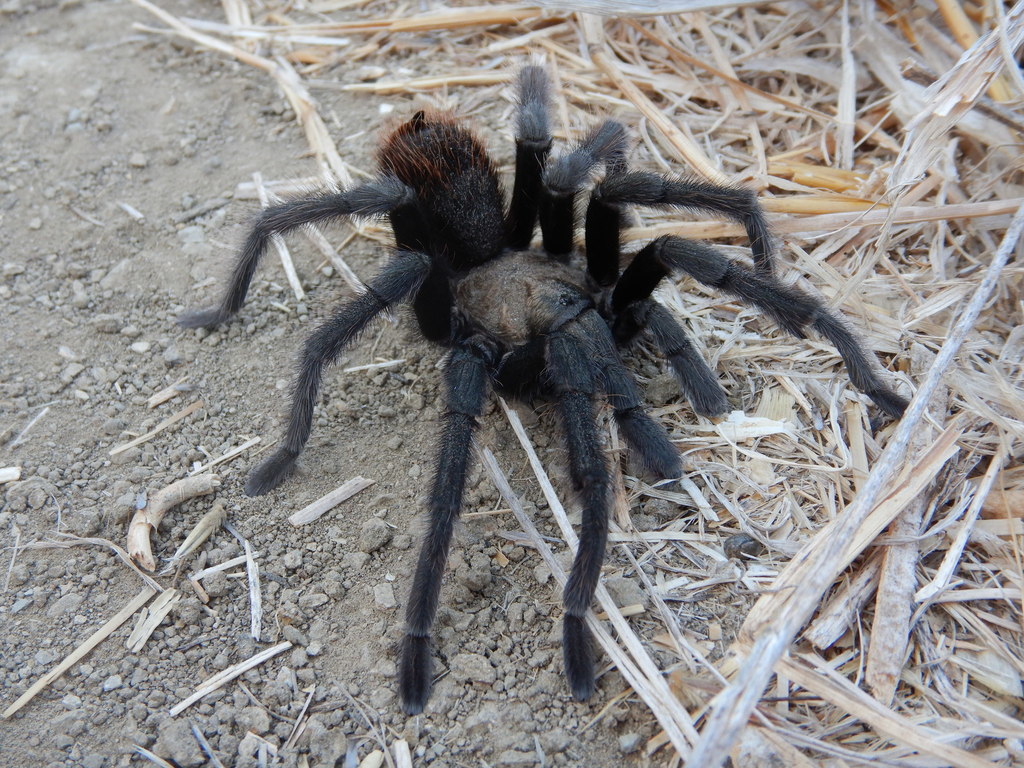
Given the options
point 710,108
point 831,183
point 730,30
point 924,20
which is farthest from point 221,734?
point 924,20

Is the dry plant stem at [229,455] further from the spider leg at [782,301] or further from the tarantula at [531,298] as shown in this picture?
the spider leg at [782,301]

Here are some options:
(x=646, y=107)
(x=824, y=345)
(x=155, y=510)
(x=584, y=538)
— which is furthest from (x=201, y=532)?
(x=646, y=107)

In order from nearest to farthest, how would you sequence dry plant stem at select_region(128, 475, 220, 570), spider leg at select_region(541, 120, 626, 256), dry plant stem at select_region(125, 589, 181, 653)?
dry plant stem at select_region(125, 589, 181, 653)
dry plant stem at select_region(128, 475, 220, 570)
spider leg at select_region(541, 120, 626, 256)

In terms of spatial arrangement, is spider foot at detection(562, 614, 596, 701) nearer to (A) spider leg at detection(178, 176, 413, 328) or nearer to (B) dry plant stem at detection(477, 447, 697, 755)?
(B) dry plant stem at detection(477, 447, 697, 755)

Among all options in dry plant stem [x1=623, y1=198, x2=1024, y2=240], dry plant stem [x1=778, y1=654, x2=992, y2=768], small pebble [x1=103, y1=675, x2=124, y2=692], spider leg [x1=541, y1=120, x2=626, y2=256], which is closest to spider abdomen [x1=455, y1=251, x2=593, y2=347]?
spider leg [x1=541, y1=120, x2=626, y2=256]

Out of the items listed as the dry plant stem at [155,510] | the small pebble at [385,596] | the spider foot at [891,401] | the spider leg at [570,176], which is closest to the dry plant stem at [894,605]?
the spider foot at [891,401]

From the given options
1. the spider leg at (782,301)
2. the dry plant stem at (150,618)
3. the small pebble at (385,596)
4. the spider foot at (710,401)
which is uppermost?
the spider leg at (782,301)
